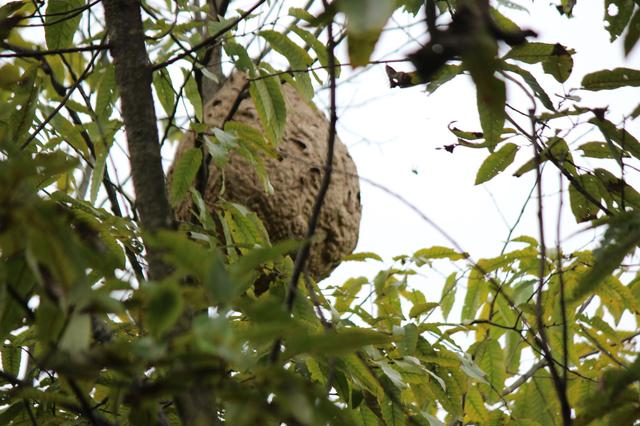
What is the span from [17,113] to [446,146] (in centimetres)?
59

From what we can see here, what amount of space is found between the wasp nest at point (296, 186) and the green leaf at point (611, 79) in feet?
2.68

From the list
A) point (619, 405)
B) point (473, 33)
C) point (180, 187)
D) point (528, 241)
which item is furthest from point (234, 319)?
point (473, 33)

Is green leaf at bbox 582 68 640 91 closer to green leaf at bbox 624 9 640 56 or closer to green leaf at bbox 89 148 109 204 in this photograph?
green leaf at bbox 624 9 640 56

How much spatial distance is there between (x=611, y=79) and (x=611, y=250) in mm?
369

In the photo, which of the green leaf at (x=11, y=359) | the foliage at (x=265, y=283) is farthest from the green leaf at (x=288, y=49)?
the green leaf at (x=11, y=359)

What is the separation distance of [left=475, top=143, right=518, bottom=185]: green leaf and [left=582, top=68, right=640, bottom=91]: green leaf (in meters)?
0.20

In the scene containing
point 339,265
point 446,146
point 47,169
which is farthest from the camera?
point 339,265

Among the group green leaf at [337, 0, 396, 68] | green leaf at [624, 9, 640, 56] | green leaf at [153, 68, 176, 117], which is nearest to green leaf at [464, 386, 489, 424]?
green leaf at [153, 68, 176, 117]

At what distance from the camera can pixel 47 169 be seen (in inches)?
22.3

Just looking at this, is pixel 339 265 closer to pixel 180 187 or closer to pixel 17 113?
pixel 180 187

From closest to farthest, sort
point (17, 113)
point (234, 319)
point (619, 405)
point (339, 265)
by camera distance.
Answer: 1. point (619, 405)
2. point (17, 113)
3. point (234, 319)
4. point (339, 265)

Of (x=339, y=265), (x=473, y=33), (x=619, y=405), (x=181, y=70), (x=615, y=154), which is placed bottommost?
(x=619, y=405)

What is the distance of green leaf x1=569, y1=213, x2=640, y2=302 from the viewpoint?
0.69 meters

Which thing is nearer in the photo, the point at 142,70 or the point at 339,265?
the point at 142,70
